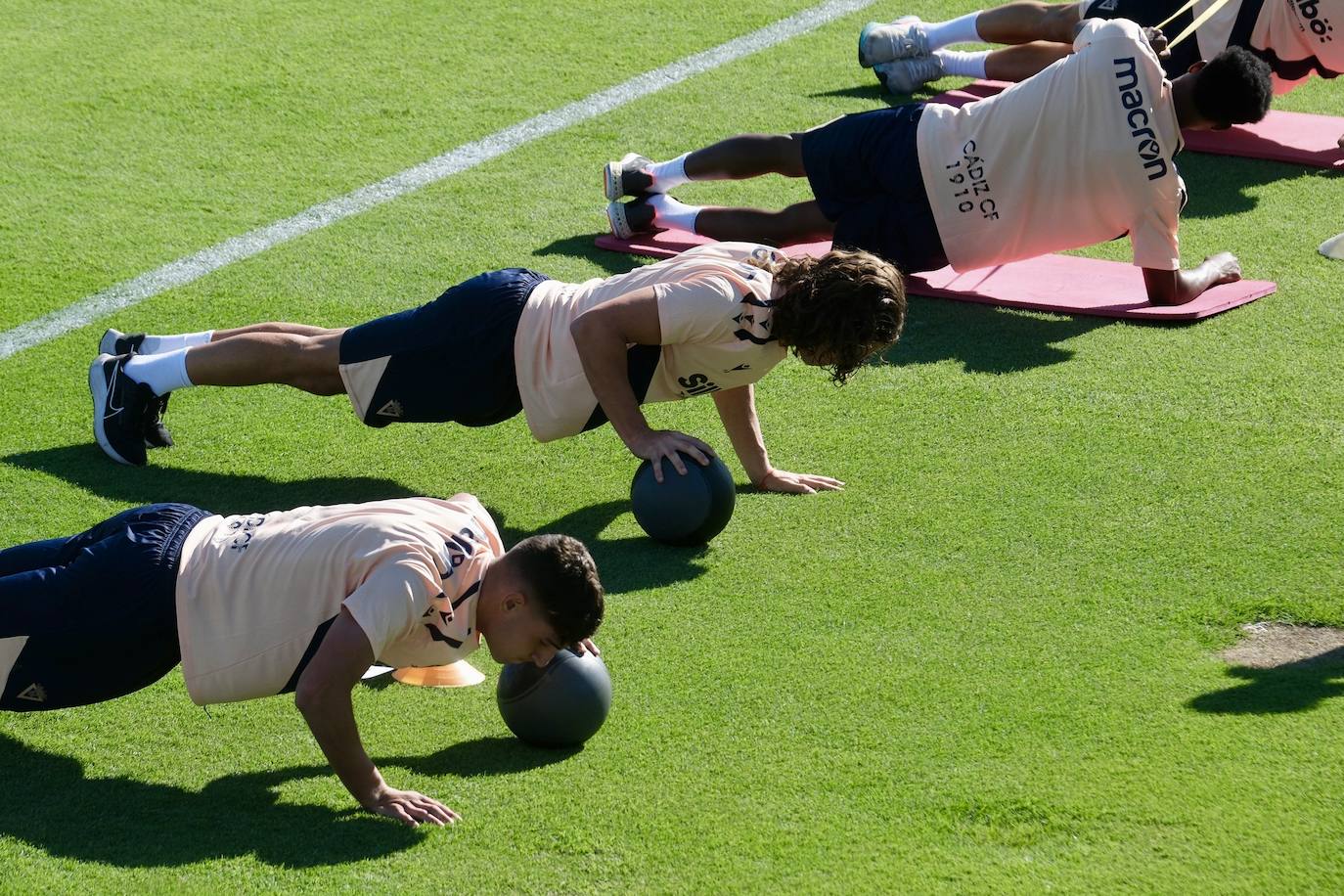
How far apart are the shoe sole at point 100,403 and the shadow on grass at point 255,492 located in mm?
47

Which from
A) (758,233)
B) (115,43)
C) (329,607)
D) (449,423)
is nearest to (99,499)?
(449,423)

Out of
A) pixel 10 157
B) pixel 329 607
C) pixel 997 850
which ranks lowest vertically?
pixel 997 850

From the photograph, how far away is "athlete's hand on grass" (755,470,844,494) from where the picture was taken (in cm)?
555

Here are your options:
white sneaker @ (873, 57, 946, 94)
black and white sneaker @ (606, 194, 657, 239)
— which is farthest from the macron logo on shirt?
white sneaker @ (873, 57, 946, 94)

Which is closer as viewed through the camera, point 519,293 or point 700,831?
point 700,831

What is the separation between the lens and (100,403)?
5.75m

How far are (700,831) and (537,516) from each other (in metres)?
1.94

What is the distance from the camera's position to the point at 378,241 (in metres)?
7.67

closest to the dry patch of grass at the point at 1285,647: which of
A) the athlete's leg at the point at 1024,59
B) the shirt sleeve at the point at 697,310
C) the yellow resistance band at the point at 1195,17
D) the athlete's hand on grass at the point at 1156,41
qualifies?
the shirt sleeve at the point at 697,310

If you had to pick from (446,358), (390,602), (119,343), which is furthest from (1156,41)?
(390,602)

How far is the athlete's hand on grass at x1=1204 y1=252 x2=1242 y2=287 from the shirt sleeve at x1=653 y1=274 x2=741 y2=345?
123 inches

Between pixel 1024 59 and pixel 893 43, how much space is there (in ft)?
2.83

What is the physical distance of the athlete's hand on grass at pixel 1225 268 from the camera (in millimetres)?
7102

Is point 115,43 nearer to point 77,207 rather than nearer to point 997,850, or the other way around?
point 77,207
